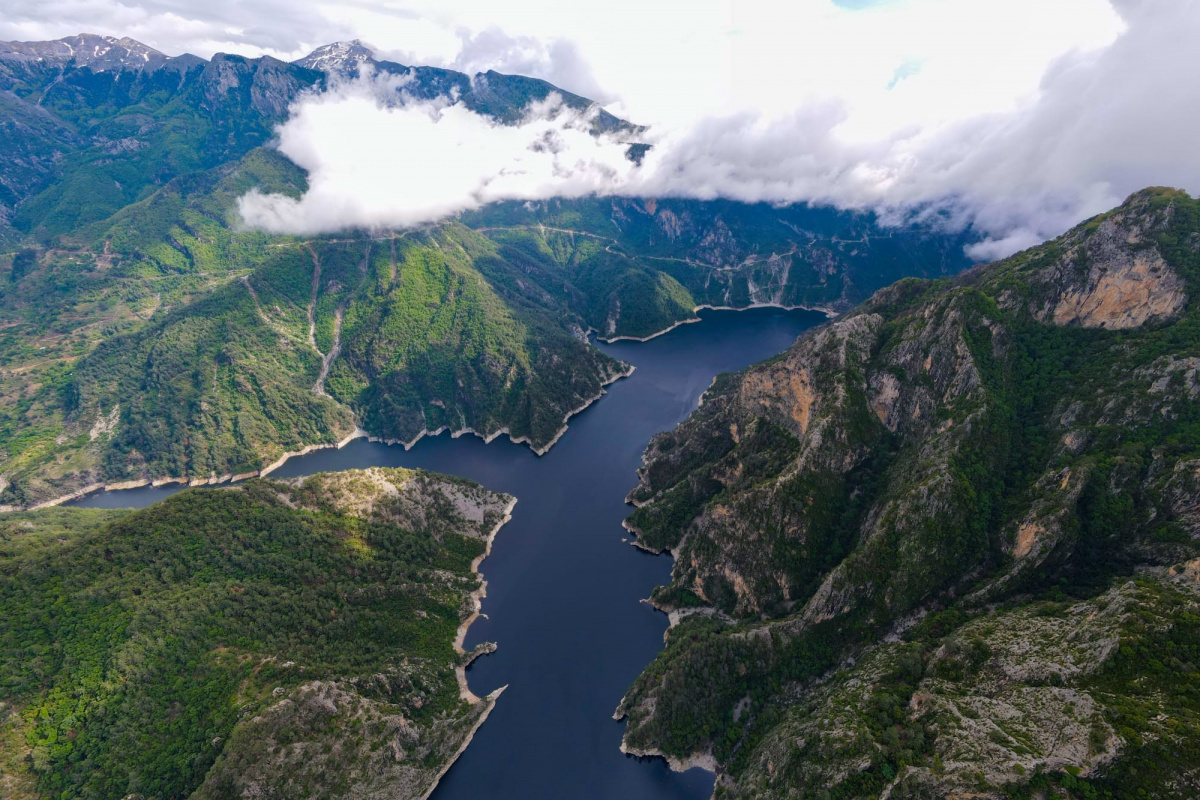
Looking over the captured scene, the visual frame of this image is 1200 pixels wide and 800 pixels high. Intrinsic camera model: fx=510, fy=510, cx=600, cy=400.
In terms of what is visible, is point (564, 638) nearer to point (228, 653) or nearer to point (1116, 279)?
point (228, 653)

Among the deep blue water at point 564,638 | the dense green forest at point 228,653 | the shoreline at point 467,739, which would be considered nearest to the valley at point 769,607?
the dense green forest at point 228,653

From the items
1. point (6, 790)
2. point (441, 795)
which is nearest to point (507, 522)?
A: point (441, 795)

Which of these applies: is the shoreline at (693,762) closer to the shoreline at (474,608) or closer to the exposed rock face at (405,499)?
the shoreline at (474,608)

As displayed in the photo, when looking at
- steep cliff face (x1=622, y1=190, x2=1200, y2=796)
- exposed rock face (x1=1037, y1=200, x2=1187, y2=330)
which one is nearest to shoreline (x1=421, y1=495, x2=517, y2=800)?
steep cliff face (x1=622, y1=190, x2=1200, y2=796)

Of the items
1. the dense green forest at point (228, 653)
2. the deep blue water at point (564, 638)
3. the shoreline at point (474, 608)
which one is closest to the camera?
the dense green forest at point (228, 653)

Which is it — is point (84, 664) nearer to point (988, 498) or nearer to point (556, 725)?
point (556, 725)

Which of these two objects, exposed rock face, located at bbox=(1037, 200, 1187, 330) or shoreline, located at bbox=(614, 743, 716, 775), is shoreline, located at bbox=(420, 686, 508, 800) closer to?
shoreline, located at bbox=(614, 743, 716, 775)
